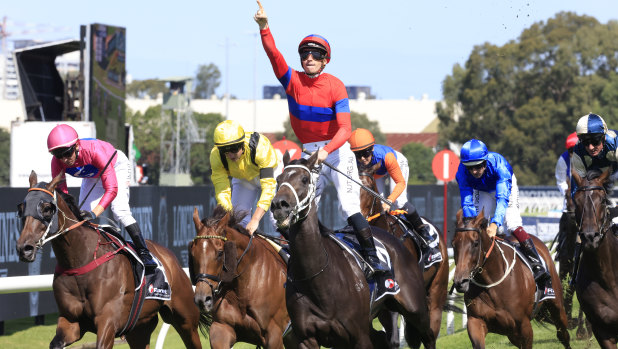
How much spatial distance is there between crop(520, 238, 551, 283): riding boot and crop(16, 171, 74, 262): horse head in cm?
399

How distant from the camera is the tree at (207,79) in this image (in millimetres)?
126062

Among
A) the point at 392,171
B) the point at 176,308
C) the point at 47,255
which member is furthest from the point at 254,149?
the point at 47,255

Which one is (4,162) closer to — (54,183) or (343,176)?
(54,183)

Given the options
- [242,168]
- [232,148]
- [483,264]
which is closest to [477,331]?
[483,264]

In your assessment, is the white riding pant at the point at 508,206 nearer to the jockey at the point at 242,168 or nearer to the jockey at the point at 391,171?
the jockey at the point at 391,171

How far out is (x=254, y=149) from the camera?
753 centimetres

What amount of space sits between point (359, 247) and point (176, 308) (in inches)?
79.2

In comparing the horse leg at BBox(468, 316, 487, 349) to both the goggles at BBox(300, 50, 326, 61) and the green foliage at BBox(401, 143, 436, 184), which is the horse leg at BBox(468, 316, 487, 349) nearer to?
the goggles at BBox(300, 50, 326, 61)

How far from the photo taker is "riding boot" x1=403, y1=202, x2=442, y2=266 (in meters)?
8.92

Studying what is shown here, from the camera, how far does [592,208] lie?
23.8ft

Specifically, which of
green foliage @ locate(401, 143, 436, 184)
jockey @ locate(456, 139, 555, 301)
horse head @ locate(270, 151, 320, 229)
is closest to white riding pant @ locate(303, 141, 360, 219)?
horse head @ locate(270, 151, 320, 229)

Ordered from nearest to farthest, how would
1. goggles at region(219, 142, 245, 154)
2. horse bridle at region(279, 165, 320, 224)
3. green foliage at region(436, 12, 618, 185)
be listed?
1. horse bridle at region(279, 165, 320, 224)
2. goggles at region(219, 142, 245, 154)
3. green foliage at region(436, 12, 618, 185)

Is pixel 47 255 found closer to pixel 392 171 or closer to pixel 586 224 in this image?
pixel 392 171

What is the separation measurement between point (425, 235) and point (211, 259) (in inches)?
104
